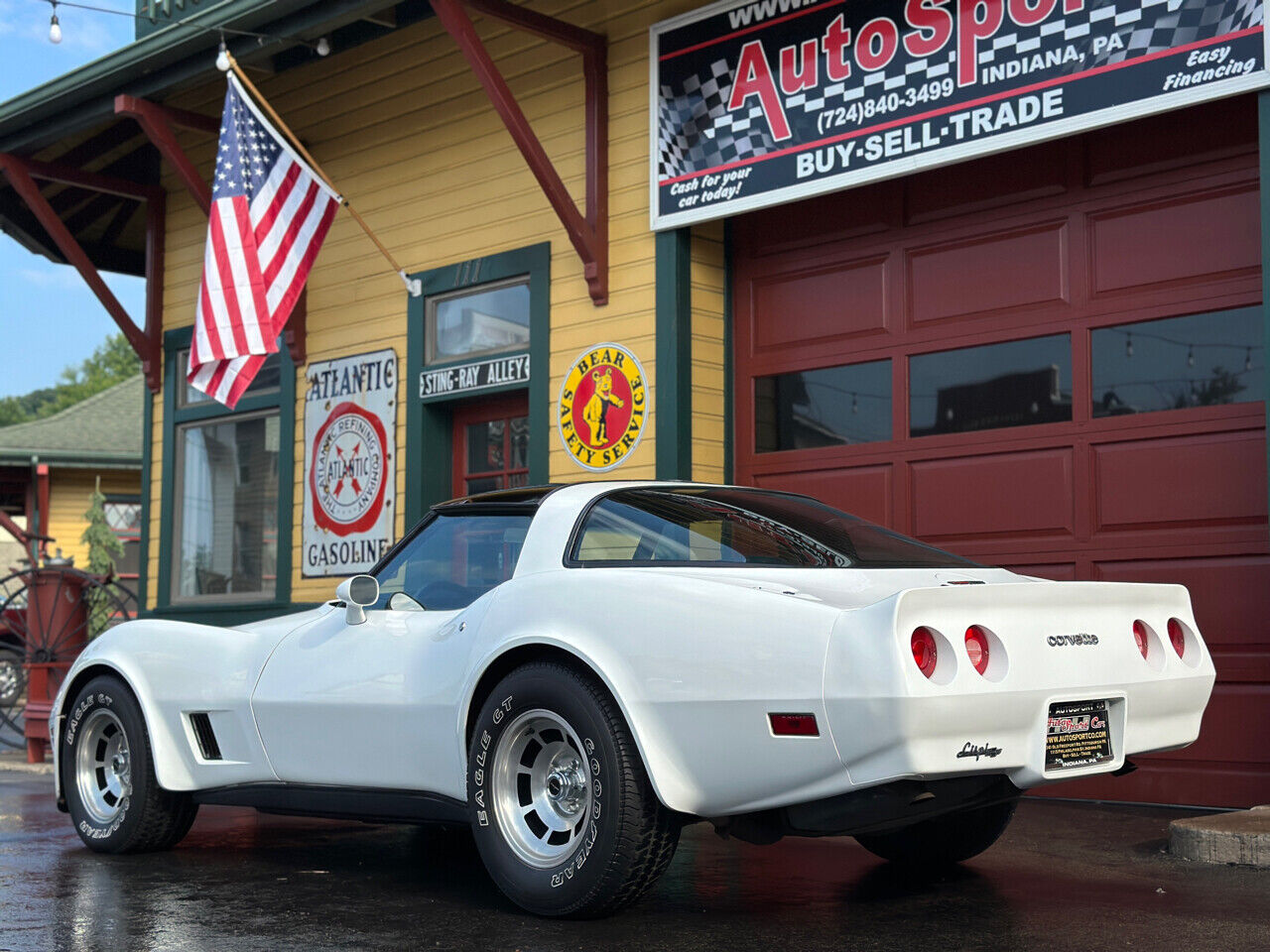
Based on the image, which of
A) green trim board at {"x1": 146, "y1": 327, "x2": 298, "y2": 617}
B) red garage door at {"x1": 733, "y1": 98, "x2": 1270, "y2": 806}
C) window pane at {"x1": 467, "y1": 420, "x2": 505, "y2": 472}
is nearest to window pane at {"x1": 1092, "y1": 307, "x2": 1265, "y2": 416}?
red garage door at {"x1": 733, "y1": 98, "x2": 1270, "y2": 806}

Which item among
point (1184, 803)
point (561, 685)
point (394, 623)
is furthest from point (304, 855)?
point (1184, 803)

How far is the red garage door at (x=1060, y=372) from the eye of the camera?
750 cm

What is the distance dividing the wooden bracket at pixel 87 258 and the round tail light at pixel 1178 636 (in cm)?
1014

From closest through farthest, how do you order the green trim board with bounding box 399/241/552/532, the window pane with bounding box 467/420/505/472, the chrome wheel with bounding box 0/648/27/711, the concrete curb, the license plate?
1. the license plate
2. the concrete curb
3. the green trim board with bounding box 399/241/552/532
4. the window pane with bounding box 467/420/505/472
5. the chrome wheel with bounding box 0/648/27/711

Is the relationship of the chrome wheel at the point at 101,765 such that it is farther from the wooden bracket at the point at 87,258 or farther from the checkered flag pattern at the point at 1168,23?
the wooden bracket at the point at 87,258

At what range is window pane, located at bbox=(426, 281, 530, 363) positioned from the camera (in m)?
10.8

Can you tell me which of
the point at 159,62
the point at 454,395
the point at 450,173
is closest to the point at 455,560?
the point at 454,395

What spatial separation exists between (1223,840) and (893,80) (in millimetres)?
4444

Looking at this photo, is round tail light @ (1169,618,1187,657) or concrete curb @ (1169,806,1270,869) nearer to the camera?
round tail light @ (1169,618,1187,657)

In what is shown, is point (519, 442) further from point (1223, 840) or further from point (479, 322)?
point (1223, 840)

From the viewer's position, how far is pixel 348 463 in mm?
11953

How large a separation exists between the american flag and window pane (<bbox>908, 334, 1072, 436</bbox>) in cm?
439

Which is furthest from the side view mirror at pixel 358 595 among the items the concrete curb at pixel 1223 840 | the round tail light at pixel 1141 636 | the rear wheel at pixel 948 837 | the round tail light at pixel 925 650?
the concrete curb at pixel 1223 840

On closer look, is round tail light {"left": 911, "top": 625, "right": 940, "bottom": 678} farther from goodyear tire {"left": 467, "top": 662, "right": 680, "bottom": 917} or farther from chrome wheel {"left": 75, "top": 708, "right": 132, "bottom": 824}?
chrome wheel {"left": 75, "top": 708, "right": 132, "bottom": 824}
